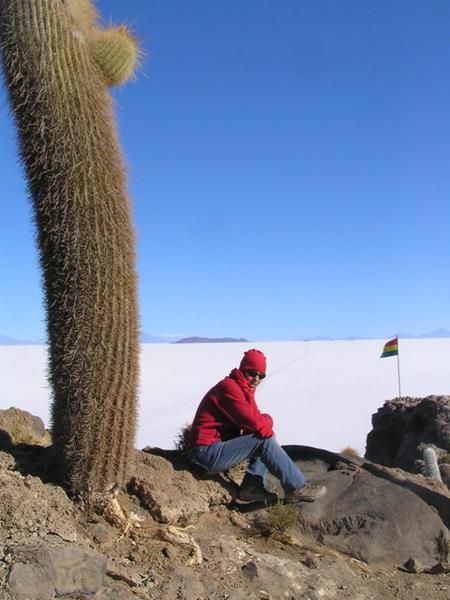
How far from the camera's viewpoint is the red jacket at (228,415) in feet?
20.0

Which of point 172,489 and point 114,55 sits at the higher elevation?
point 114,55

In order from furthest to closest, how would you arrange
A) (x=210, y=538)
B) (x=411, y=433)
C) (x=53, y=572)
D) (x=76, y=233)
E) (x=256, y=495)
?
(x=411, y=433)
(x=256, y=495)
(x=210, y=538)
(x=76, y=233)
(x=53, y=572)

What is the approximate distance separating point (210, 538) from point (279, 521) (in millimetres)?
605

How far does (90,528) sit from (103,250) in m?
1.99

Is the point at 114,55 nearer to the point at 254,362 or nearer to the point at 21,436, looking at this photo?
the point at 254,362

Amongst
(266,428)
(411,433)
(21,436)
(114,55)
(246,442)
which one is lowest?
(411,433)

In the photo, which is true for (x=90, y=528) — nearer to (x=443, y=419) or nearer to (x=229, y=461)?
(x=229, y=461)

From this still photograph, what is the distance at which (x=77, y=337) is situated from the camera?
5398 millimetres

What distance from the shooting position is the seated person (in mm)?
6070

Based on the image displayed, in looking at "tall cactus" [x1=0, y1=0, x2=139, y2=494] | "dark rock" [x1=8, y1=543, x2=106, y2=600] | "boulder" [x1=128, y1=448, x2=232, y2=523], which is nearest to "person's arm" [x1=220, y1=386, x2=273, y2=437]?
"boulder" [x1=128, y1=448, x2=232, y2=523]

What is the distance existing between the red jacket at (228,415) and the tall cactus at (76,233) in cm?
85

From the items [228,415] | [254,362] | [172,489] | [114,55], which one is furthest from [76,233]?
[172,489]

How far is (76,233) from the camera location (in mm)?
5395

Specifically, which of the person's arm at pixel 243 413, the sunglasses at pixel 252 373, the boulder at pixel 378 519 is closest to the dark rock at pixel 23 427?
the person's arm at pixel 243 413
